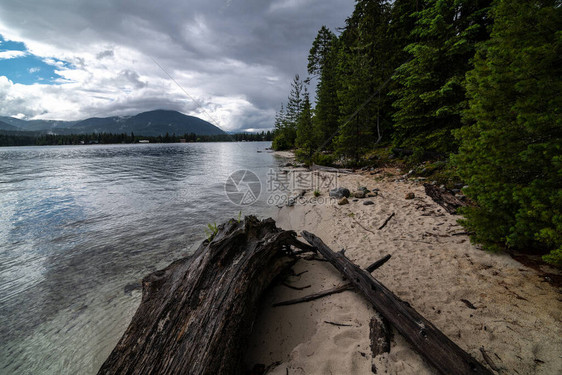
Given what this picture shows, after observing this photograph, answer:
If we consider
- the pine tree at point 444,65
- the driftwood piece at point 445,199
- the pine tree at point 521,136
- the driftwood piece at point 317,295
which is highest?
the pine tree at point 444,65

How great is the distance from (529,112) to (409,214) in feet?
15.1

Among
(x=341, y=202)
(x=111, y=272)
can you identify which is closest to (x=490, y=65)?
(x=341, y=202)

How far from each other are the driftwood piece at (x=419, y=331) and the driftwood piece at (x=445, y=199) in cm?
559

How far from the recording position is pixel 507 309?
3.15 meters

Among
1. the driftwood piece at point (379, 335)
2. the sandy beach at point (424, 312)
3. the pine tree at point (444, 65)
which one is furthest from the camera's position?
the pine tree at point (444, 65)

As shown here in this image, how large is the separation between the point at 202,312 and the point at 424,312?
11.7 feet

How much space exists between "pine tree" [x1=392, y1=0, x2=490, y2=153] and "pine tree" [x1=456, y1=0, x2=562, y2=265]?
7462 millimetres

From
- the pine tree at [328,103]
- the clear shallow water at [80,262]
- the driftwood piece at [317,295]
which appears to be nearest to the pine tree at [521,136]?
the driftwood piece at [317,295]

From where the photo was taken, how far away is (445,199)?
813 centimetres

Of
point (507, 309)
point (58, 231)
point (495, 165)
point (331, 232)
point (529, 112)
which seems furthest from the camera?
point (58, 231)

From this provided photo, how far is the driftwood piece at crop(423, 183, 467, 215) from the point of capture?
24.0 ft

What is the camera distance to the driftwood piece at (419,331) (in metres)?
2.21

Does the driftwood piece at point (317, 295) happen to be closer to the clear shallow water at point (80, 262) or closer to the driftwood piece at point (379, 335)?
the driftwood piece at point (379, 335)

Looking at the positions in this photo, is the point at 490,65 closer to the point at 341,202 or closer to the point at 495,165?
the point at 495,165
